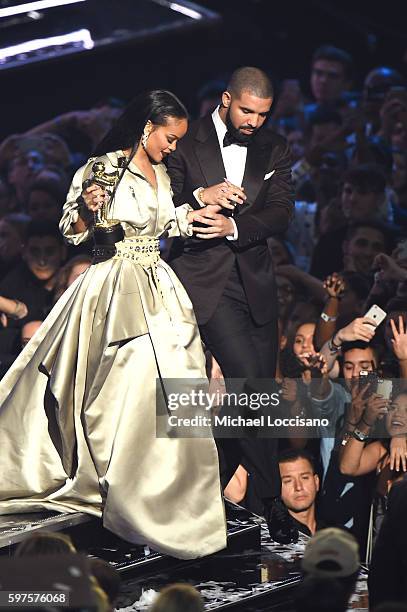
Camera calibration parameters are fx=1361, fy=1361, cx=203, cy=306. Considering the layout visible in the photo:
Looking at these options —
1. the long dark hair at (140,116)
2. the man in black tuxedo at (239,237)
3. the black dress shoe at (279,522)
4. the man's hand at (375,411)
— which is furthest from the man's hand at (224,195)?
the man's hand at (375,411)

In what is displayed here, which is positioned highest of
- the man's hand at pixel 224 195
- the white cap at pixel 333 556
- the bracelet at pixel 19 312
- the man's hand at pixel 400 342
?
the man's hand at pixel 224 195

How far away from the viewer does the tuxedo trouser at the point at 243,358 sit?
4.52 metres

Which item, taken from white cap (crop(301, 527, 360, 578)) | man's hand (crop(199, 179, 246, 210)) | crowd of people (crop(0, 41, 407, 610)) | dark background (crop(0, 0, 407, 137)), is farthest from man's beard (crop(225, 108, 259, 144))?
dark background (crop(0, 0, 407, 137))

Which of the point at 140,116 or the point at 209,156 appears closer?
the point at 140,116

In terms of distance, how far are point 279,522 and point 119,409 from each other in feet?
2.22

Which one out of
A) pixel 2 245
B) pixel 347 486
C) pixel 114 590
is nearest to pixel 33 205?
pixel 2 245

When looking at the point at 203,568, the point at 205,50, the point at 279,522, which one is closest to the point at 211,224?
the point at 279,522

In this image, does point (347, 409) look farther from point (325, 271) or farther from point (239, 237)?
point (325, 271)

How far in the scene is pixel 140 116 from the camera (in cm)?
436

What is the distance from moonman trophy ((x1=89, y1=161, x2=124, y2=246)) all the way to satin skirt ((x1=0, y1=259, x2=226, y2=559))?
0.09 m

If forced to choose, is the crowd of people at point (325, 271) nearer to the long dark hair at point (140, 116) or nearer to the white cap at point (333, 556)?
the white cap at point (333, 556)

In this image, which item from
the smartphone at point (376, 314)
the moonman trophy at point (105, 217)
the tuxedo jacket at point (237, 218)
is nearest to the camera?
the moonman trophy at point (105, 217)

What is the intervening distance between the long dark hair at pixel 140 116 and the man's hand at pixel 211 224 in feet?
1.00

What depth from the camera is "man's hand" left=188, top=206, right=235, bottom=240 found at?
4.45 meters
